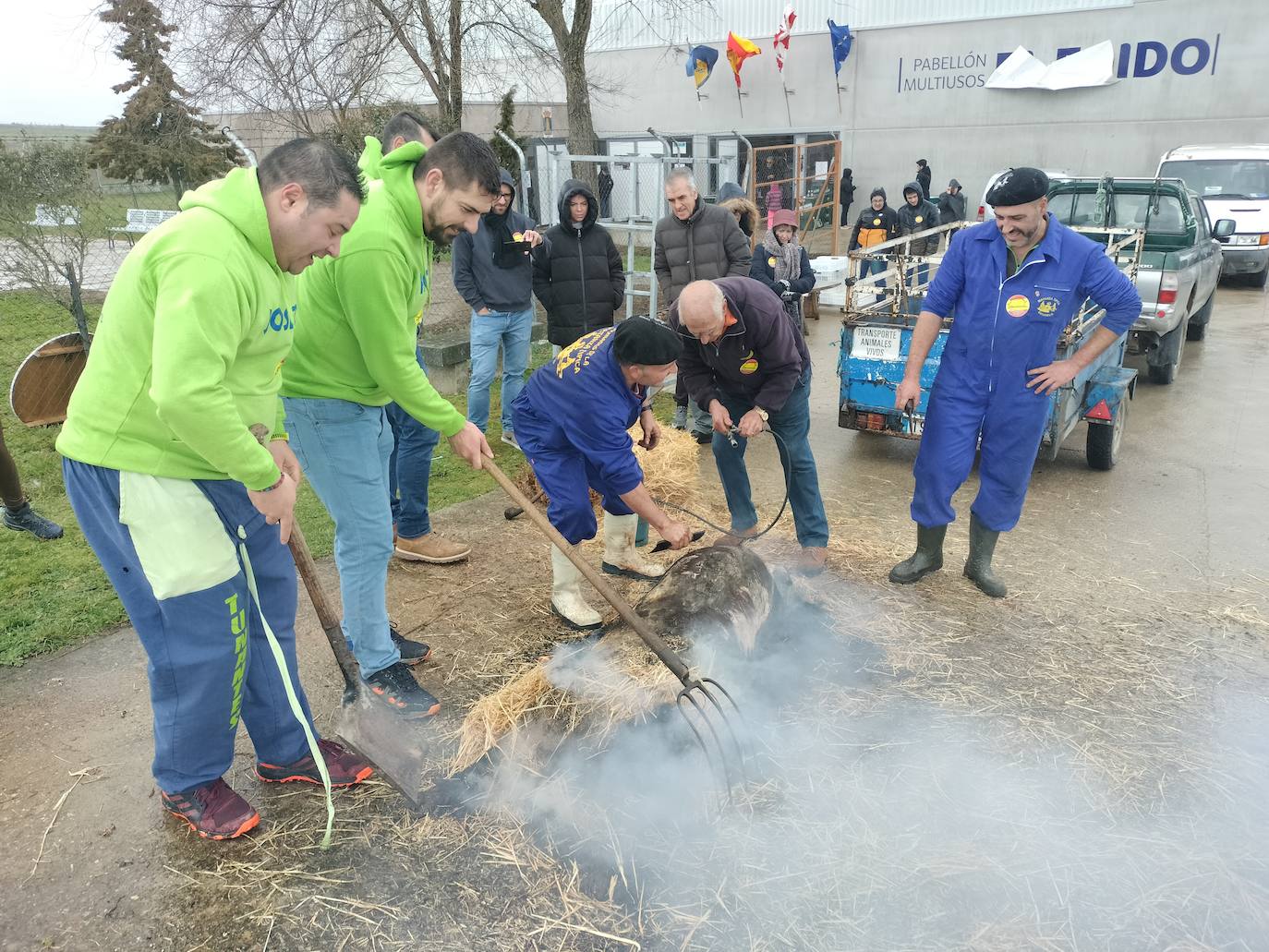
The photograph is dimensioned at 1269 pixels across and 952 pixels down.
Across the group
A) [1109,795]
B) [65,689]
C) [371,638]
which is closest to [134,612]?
[371,638]

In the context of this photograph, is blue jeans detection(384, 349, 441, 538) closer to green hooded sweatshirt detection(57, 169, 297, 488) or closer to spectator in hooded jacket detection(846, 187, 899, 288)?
green hooded sweatshirt detection(57, 169, 297, 488)

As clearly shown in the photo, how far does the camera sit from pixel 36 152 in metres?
8.97

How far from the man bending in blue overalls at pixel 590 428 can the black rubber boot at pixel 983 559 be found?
1.90 m

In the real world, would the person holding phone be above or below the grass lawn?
above

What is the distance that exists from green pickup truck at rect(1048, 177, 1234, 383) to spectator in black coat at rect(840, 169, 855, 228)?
1073 centimetres

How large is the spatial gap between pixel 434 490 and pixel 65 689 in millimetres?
2779

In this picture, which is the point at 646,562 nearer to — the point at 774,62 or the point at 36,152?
the point at 36,152

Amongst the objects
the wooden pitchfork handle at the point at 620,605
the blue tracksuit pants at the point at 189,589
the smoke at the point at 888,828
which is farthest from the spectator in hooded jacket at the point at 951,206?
the blue tracksuit pants at the point at 189,589

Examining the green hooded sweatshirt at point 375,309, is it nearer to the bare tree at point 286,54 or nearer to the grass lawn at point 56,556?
the grass lawn at point 56,556

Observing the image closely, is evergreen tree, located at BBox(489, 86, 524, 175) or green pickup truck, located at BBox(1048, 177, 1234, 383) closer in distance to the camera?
green pickup truck, located at BBox(1048, 177, 1234, 383)

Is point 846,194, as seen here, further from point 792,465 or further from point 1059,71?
point 792,465

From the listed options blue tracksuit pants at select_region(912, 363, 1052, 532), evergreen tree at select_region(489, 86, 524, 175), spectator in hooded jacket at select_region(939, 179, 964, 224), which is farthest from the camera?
evergreen tree at select_region(489, 86, 524, 175)

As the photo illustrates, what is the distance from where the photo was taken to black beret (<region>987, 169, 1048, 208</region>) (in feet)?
13.1

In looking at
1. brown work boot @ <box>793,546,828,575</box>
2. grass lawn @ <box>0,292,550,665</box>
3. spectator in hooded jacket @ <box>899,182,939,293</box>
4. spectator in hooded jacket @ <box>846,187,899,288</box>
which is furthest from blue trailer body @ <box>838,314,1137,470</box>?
spectator in hooded jacket @ <box>899,182,939,293</box>
